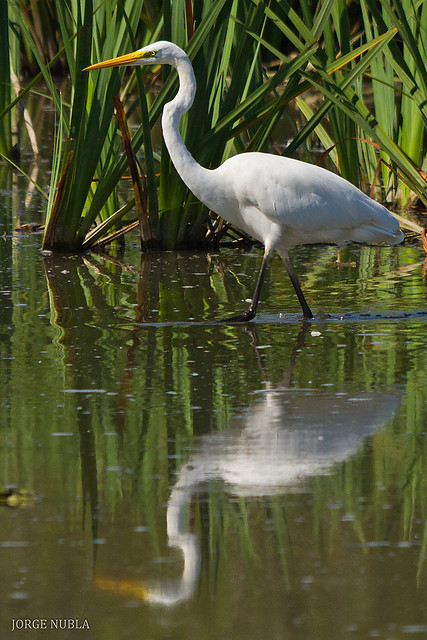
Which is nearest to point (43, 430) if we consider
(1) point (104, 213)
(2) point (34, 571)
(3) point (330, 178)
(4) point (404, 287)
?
(2) point (34, 571)

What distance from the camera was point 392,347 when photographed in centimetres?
547

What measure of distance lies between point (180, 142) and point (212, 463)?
2.89m

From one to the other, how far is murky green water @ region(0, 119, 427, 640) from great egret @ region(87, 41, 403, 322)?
0.46 metres

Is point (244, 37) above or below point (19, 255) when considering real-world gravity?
above

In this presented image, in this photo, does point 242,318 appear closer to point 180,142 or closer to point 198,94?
point 180,142

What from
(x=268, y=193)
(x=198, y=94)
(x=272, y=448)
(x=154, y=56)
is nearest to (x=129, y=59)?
(x=154, y=56)

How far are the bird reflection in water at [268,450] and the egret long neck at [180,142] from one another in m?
1.78

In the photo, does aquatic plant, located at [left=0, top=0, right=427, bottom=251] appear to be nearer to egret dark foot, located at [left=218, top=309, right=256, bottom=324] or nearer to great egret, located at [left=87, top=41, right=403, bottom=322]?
great egret, located at [left=87, top=41, right=403, bottom=322]

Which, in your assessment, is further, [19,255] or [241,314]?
[19,255]

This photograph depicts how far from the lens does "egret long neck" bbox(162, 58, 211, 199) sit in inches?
245

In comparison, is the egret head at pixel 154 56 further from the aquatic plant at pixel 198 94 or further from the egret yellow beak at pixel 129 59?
the aquatic plant at pixel 198 94

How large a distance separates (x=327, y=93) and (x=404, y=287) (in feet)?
4.28

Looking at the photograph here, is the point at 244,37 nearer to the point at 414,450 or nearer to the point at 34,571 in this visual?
the point at 414,450

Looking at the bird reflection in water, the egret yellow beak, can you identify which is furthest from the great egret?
the bird reflection in water
